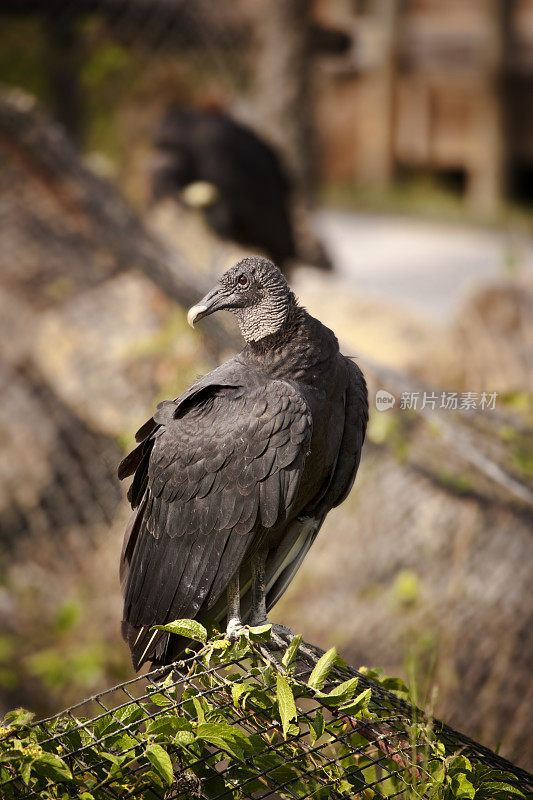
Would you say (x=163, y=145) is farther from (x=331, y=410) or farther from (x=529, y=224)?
(x=529, y=224)

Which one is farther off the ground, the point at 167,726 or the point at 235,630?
the point at 235,630

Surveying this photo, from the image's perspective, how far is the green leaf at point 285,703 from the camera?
149 centimetres

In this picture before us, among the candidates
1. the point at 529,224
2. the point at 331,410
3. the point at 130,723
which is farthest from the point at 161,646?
the point at 529,224

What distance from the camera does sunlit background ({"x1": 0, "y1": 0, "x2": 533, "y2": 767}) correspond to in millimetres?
3184

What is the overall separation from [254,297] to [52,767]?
36.5 inches

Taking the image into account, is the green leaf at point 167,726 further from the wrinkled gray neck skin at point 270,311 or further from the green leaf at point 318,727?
the wrinkled gray neck skin at point 270,311

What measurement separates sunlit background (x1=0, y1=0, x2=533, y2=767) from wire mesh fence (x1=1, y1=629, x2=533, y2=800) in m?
0.19

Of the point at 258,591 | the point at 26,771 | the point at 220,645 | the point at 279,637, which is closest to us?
the point at 26,771

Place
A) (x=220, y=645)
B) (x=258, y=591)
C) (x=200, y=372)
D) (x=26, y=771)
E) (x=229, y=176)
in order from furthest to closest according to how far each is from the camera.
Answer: (x=229, y=176) → (x=200, y=372) → (x=258, y=591) → (x=220, y=645) → (x=26, y=771)

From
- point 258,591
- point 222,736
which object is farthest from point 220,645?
point 258,591

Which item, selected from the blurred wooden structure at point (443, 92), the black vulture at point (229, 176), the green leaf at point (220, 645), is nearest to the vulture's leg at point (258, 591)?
the green leaf at point (220, 645)

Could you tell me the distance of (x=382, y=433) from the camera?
324cm

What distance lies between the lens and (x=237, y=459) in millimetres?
1801

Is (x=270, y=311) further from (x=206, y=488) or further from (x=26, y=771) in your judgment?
(x=26, y=771)
